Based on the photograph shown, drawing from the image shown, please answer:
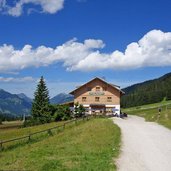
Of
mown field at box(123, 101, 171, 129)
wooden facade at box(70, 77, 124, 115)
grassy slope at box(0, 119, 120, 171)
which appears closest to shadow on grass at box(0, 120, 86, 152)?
grassy slope at box(0, 119, 120, 171)

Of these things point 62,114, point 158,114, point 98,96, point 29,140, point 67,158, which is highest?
point 98,96

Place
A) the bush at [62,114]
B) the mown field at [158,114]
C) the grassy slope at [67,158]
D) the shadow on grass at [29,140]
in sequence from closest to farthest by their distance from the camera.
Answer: the grassy slope at [67,158]
the shadow on grass at [29,140]
the mown field at [158,114]
the bush at [62,114]

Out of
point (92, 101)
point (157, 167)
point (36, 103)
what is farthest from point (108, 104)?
point (157, 167)

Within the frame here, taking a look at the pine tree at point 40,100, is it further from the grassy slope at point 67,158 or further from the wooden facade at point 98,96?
the grassy slope at point 67,158

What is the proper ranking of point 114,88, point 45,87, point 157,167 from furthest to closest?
point 45,87 < point 114,88 < point 157,167

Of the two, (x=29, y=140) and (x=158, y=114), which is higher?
(x=158, y=114)

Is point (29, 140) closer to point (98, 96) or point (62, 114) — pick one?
point (62, 114)

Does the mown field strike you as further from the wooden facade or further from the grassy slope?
the grassy slope

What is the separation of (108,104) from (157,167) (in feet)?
231

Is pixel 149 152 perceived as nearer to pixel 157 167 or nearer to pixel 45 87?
pixel 157 167

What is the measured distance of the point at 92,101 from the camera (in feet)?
290

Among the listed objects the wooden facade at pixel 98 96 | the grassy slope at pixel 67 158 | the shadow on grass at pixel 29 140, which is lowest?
the grassy slope at pixel 67 158

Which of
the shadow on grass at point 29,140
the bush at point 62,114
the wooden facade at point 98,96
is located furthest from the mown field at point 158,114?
the shadow on grass at point 29,140

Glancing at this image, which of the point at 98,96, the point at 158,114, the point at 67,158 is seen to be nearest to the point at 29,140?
the point at 67,158
